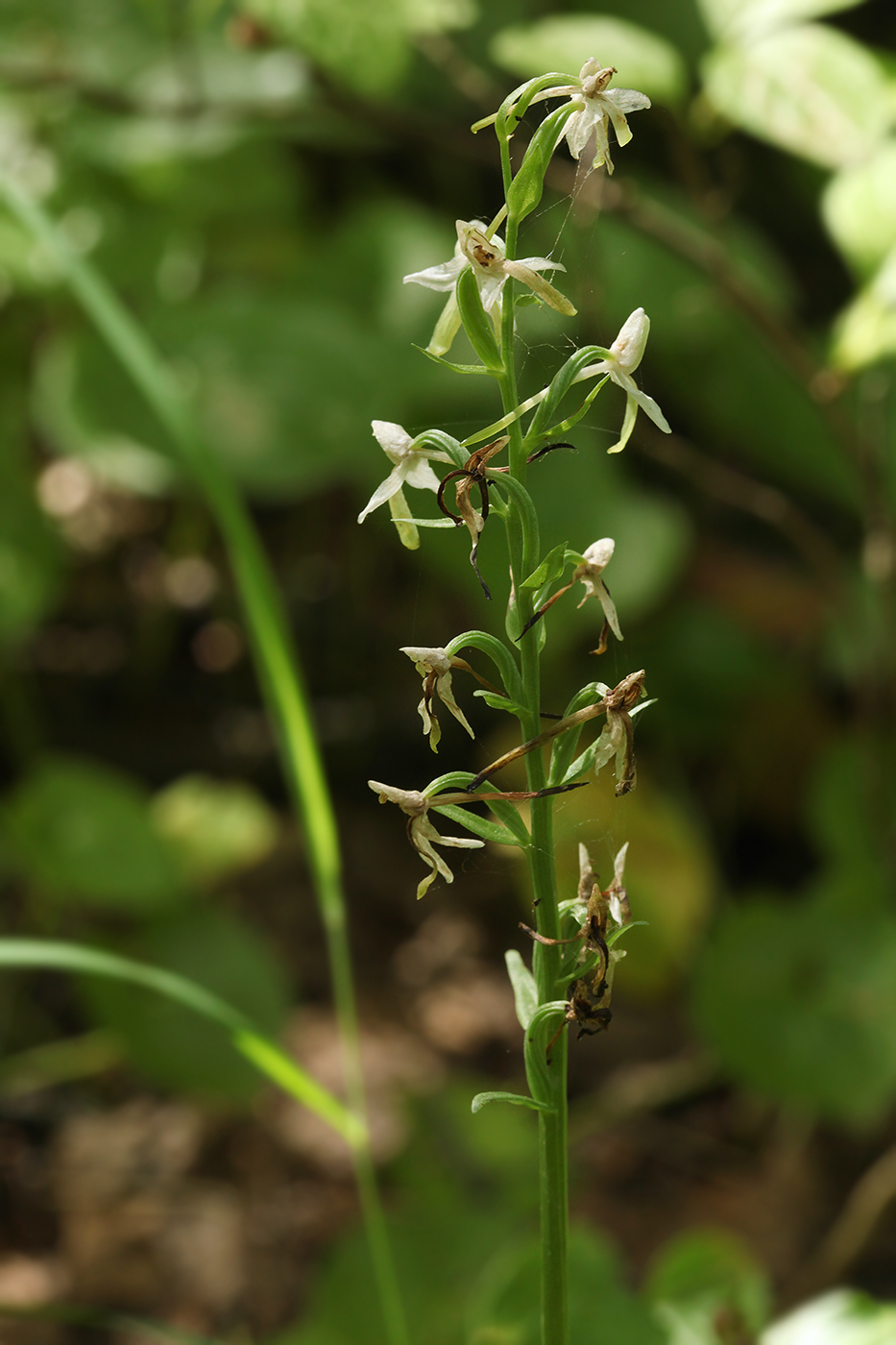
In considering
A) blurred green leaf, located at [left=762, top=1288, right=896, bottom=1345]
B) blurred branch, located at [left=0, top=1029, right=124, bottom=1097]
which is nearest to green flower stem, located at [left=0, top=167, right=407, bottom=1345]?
blurred green leaf, located at [left=762, top=1288, right=896, bottom=1345]

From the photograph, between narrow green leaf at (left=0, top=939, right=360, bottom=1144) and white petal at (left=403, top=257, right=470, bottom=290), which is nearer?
white petal at (left=403, top=257, right=470, bottom=290)

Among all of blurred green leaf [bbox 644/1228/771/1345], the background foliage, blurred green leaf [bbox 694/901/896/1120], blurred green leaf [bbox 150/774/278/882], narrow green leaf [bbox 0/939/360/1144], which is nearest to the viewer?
narrow green leaf [bbox 0/939/360/1144]

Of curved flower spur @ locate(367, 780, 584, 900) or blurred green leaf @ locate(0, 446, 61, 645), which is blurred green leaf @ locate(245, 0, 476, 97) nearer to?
blurred green leaf @ locate(0, 446, 61, 645)

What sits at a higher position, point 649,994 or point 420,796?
point 649,994

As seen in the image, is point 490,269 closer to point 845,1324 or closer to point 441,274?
point 441,274

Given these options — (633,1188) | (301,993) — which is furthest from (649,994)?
(301,993)

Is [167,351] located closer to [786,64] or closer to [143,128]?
[143,128]

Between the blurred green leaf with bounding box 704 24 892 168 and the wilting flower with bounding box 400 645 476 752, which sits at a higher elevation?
the blurred green leaf with bounding box 704 24 892 168
